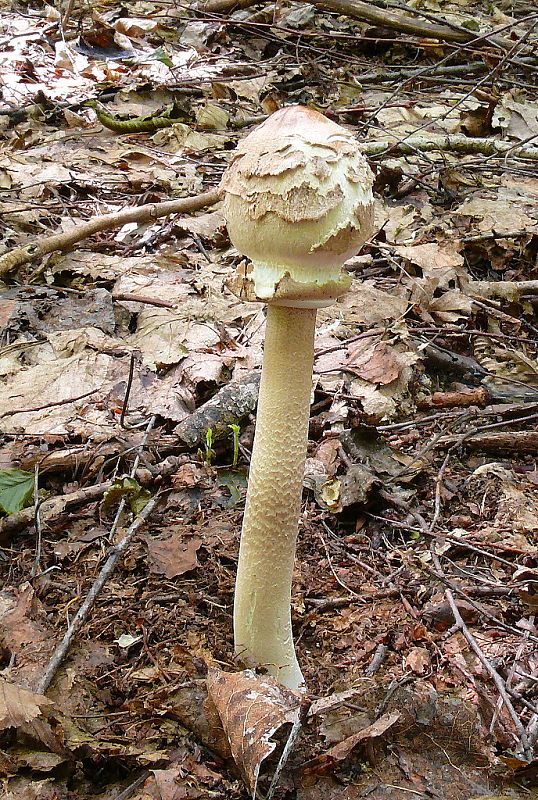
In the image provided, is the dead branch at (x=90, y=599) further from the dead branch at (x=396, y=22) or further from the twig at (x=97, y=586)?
the dead branch at (x=396, y=22)

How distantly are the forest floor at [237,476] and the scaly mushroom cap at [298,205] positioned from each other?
1.24m

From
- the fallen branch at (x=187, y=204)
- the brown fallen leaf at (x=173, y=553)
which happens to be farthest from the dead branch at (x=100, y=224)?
the brown fallen leaf at (x=173, y=553)

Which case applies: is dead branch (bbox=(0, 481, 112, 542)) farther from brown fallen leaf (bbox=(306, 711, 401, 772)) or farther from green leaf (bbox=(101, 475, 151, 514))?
brown fallen leaf (bbox=(306, 711, 401, 772))

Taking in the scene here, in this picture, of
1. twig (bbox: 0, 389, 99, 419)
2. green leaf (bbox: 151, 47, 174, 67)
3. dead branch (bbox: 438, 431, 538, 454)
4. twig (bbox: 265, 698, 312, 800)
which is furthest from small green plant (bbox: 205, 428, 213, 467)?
green leaf (bbox: 151, 47, 174, 67)

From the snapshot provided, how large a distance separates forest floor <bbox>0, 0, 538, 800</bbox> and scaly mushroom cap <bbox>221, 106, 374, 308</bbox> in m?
1.24

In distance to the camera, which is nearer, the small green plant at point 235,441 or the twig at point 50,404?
the small green plant at point 235,441

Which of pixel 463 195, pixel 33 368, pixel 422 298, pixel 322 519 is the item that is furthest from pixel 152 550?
pixel 463 195

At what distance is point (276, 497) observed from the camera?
2.39m

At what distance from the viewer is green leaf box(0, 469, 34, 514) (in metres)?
3.03

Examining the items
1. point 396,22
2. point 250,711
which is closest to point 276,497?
point 250,711

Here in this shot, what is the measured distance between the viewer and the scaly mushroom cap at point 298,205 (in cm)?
190

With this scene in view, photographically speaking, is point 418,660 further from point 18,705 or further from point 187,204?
point 187,204

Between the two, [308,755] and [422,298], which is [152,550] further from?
[422,298]

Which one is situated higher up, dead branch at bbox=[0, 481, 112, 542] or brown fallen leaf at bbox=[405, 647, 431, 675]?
dead branch at bbox=[0, 481, 112, 542]
